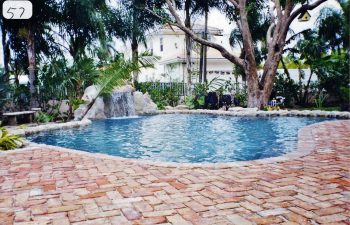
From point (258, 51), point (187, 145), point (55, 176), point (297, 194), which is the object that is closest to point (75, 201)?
point (55, 176)

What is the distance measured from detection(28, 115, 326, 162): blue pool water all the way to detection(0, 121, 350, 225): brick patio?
65.7 inches

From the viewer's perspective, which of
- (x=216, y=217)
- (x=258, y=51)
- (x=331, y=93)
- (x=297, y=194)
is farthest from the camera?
(x=258, y=51)

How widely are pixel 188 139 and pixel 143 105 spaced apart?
7.05m

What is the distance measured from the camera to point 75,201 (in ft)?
11.0

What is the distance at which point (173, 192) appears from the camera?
3.58 metres

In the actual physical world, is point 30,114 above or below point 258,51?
below

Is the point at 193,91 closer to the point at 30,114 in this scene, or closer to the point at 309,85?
the point at 309,85

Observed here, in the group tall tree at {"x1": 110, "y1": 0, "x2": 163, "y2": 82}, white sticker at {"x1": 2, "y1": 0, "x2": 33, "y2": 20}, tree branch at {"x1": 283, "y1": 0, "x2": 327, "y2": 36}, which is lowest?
white sticker at {"x1": 2, "y1": 0, "x2": 33, "y2": 20}

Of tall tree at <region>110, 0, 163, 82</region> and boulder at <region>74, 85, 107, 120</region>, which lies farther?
tall tree at <region>110, 0, 163, 82</region>

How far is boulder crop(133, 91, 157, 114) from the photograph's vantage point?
1500 cm

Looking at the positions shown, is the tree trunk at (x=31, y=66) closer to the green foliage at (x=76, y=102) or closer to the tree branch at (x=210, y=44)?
the green foliage at (x=76, y=102)

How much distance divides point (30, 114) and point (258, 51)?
1446cm

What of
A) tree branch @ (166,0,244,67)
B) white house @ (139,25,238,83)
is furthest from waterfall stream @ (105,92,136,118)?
white house @ (139,25,238,83)

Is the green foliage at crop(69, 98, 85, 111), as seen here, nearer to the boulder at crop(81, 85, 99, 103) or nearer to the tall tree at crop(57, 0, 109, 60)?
the boulder at crop(81, 85, 99, 103)
